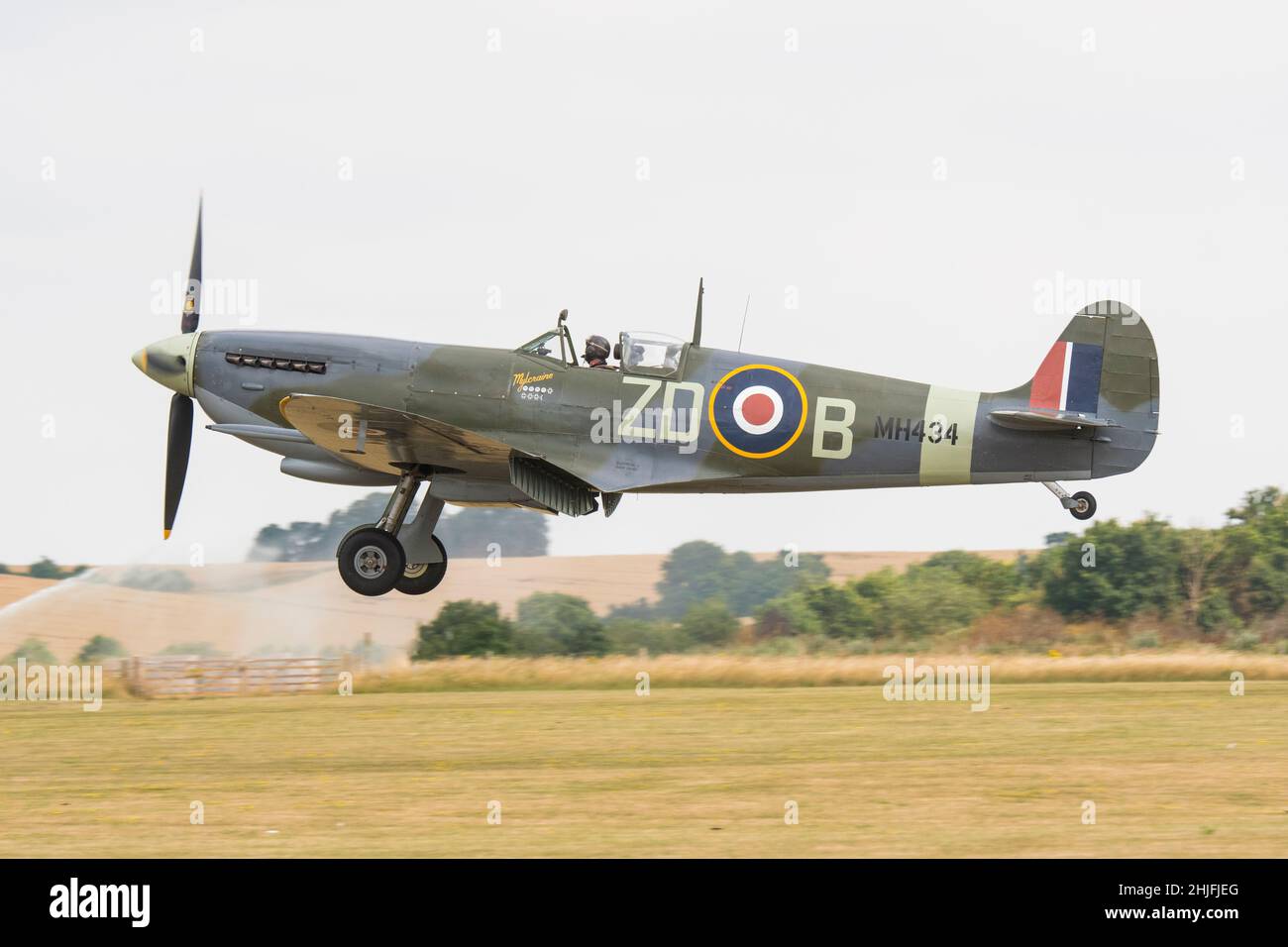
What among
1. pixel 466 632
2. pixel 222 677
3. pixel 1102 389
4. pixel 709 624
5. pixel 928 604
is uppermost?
pixel 1102 389

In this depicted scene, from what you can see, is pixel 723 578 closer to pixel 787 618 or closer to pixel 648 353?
pixel 787 618

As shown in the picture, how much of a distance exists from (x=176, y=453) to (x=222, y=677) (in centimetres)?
509

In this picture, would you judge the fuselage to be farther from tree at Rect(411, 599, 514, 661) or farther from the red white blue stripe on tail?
tree at Rect(411, 599, 514, 661)

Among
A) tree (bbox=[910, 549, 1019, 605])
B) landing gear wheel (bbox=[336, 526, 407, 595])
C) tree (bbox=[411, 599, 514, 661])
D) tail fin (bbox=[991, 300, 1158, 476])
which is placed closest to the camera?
tail fin (bbox=[991, 300, 1158, 476])

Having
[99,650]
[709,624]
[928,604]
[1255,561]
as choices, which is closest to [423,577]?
[99,650]

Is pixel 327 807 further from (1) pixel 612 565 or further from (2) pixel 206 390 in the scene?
(1) pixel 612 565

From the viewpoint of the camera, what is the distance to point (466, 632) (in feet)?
74.9

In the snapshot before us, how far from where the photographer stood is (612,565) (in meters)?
26.7

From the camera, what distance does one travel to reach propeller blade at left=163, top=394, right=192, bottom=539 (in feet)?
51.0

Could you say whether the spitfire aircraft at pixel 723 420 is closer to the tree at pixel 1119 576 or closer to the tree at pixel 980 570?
the tree at pixel 1119 576

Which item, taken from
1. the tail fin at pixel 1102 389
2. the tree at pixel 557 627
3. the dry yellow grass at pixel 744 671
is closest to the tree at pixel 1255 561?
the dry yellow grass at pixel 744 671

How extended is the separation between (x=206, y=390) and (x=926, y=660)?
1067cm

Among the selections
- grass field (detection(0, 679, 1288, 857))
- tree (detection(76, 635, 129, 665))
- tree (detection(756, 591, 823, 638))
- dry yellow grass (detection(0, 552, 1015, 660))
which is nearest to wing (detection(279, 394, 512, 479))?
grass field (detection(0, 679, 1288, 857))

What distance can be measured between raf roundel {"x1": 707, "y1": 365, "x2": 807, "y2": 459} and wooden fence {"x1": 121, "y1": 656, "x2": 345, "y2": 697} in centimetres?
805
